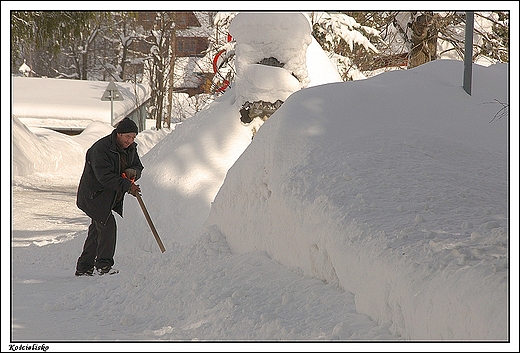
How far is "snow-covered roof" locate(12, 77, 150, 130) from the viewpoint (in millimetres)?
27594

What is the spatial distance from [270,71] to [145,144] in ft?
31.3

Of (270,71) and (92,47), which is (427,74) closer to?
(270,71)

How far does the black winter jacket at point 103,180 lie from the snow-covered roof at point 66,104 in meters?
21.9

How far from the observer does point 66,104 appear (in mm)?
28547

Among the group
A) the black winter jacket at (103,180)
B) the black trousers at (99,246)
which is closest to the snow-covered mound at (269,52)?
the black winter jacket at (103,180)

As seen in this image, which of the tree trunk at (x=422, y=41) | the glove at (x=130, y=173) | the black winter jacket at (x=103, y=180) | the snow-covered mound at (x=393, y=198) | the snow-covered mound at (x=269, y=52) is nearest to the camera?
the snow-covered mound at (x=393, y=198)

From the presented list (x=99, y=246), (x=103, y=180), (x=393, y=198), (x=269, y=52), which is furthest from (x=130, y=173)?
(x=269, y=52)

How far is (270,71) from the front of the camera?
837 centimetres

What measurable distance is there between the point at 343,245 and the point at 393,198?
0.54m

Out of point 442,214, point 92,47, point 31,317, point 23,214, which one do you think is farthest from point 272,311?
point 92,47

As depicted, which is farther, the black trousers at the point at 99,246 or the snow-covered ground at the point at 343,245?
the black trousers at the point at 99,246

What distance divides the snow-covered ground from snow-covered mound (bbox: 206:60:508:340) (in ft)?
0.03

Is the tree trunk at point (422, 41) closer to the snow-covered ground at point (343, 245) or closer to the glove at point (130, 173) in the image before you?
the snow-covered ground at point (343, 245)

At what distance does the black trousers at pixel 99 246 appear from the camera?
20.0ft
